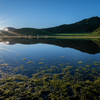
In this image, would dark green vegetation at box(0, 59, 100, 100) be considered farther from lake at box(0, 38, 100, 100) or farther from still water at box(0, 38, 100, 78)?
still water at box(0, 38, 100, 78)

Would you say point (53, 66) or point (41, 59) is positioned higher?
point (41, 59)

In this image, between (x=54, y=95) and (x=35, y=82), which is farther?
(x=35, y=82)

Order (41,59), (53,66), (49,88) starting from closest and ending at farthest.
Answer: (49,88)
(53,66)
(41,59)

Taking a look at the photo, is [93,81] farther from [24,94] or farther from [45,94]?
[24,94]

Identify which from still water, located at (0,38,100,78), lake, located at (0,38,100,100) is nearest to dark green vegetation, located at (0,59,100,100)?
Answer: lake, located at (0,38,100,100)

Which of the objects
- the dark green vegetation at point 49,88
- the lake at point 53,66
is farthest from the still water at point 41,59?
the dark green vegetation at point 49,88

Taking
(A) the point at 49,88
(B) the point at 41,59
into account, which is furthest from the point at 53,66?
(A) the point at 49,88

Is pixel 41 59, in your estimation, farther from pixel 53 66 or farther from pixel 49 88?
pixel 49 88

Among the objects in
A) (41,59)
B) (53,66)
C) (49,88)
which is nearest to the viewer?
(49,88)

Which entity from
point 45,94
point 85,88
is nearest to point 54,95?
point 45,94

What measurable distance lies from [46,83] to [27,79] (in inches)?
104

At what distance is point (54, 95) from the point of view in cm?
892

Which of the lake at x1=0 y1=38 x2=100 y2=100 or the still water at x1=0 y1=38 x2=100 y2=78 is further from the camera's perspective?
the still water at x1=0 y1=38 x2=100 y2=78

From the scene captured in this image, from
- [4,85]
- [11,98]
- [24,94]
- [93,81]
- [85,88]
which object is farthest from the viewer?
[93,81]
